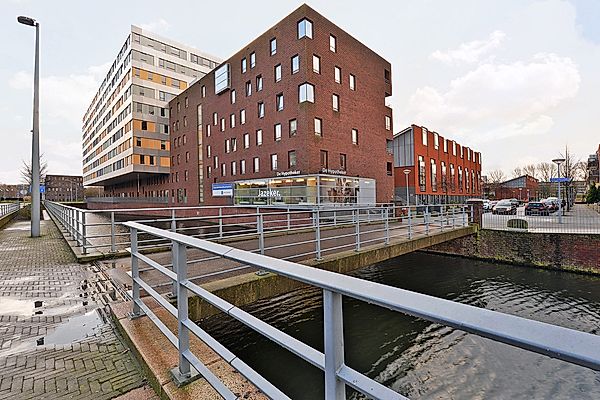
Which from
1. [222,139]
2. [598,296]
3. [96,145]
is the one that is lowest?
[598,296]

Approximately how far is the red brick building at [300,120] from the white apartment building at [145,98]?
13.1 meters

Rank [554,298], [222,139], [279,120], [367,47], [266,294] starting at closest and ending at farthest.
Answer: [266,294] < [554,298] < [279,120] < [367,47] < [222,139]

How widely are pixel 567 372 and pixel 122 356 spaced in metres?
7.81

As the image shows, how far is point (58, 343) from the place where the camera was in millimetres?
3840

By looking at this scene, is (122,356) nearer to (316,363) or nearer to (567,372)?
(316,363)

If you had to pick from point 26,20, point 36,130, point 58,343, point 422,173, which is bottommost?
point 58,343

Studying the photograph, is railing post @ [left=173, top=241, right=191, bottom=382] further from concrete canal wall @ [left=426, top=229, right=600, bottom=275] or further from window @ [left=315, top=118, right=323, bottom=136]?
window @ [left=315, top=118, right=323, bottom=136]

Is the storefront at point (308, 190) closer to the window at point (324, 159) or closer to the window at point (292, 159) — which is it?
the window at point (292, 159)

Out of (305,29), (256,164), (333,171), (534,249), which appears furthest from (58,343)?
(256,164)

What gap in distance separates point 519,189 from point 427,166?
47186mm

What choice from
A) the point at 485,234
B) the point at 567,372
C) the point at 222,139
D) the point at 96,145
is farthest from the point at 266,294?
the point at 96,145

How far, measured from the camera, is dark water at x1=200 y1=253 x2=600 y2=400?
610 centimetres

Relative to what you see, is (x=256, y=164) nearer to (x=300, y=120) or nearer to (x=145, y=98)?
(x=300, y=120)

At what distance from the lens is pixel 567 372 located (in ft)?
21.6
